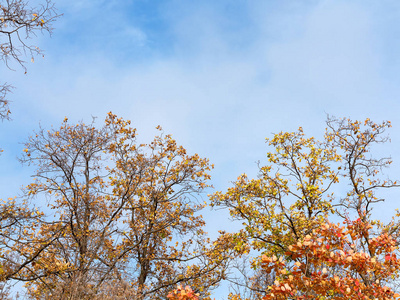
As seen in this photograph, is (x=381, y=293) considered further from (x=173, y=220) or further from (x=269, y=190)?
(x=173, y=220)

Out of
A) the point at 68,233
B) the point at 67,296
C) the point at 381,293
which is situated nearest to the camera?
the point at 381,293

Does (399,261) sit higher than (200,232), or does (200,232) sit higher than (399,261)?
(200,232)

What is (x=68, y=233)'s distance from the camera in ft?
54.6

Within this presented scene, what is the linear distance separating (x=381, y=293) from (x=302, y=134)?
466 inches

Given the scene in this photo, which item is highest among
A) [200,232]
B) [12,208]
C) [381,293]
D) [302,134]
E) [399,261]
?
[302,134]

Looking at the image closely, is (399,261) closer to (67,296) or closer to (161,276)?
(67,296)

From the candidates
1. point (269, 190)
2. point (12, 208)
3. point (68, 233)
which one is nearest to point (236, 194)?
point (269, 190)

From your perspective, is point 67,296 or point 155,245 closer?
point 67,296

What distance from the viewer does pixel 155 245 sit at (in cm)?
1872

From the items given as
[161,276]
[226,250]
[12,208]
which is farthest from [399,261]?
[161,276]

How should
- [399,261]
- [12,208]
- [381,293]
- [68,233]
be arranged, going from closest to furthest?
[381,293] < [399,261] < [12,208] < [68,233]

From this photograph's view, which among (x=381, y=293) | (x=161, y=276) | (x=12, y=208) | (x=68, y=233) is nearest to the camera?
(x=381, y=293)

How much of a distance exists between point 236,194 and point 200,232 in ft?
10.6

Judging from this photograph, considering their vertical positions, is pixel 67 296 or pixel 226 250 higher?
pixel 226 250
